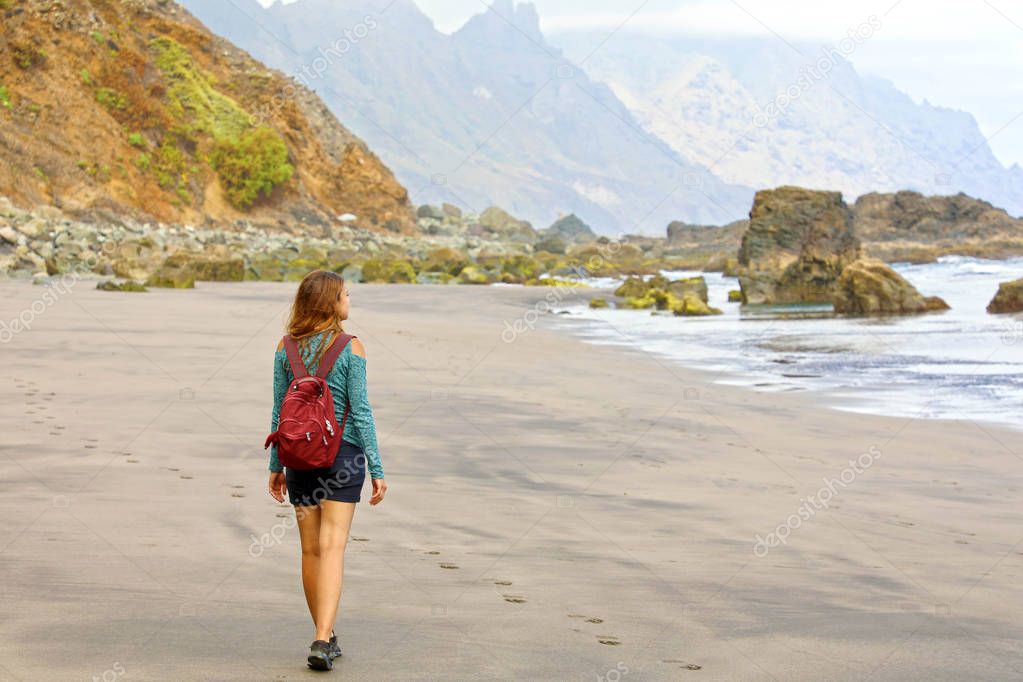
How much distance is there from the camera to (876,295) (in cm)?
2941

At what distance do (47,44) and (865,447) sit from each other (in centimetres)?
5117

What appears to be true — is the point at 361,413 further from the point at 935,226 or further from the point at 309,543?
the point at 935,226

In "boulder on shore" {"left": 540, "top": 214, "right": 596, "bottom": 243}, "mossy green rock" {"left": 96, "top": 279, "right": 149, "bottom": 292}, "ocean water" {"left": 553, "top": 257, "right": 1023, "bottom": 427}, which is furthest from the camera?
"boulder on shore" {"left": 540, "top": 214, "right": 596, "bottom": 243}

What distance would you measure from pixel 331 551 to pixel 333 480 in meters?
0.26

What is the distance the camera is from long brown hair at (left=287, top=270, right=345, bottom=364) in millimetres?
4438

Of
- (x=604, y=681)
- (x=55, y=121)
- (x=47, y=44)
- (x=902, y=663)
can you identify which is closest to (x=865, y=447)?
(x=902, y=663)

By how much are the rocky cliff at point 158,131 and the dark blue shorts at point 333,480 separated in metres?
42.3

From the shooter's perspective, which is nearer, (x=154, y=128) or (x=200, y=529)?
(x=200, y=529)

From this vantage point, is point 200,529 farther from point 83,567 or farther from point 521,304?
point 521,304

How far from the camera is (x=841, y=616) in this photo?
15.8 feet

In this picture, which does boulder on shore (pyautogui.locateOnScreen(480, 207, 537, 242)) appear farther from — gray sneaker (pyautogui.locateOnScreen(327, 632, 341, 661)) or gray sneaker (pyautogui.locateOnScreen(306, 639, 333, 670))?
gray sneaker (pyautogui.locateOnScreen(306, 639, 333, 670))

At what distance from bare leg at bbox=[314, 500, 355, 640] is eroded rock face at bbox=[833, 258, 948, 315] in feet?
86.5

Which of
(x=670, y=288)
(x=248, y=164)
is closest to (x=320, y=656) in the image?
(x=670, y=288)

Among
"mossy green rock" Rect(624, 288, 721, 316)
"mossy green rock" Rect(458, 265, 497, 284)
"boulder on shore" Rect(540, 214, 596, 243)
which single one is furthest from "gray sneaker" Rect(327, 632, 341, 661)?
"boulder on shore" Rect(540, 214, 596, 243)
